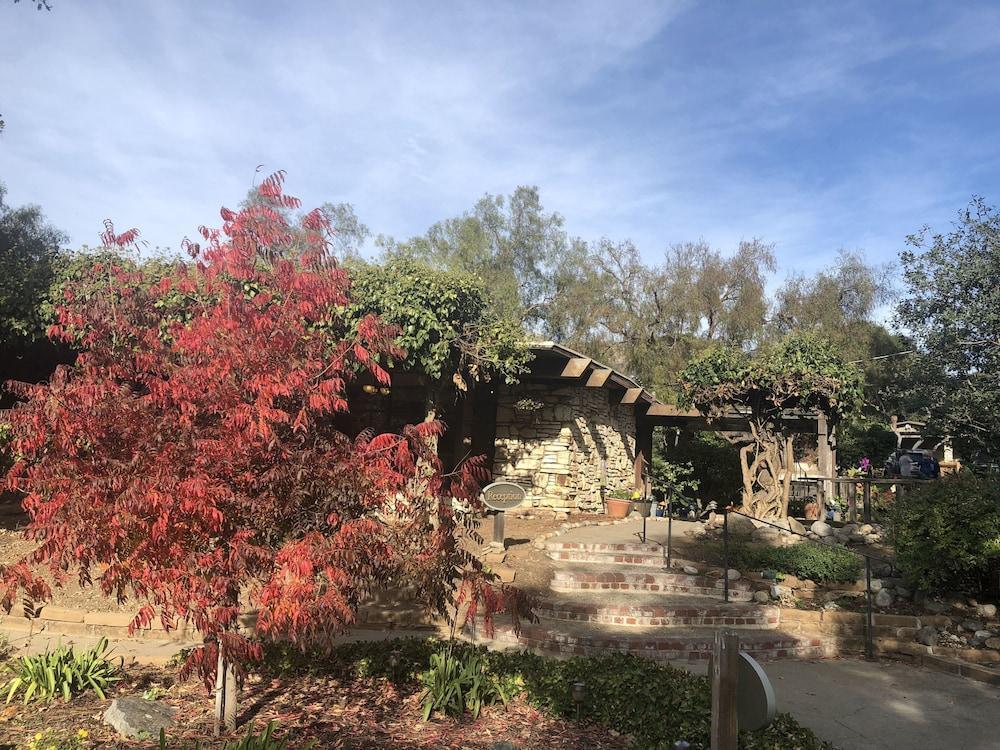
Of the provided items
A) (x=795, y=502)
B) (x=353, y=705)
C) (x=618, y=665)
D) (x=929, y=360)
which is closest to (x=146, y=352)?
(x=353, y=705)

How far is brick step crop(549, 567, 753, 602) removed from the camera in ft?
27.5

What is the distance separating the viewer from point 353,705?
473 centimetres

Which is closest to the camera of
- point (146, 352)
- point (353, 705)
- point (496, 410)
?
point (146, 352)

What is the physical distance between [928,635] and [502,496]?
5.03 metres

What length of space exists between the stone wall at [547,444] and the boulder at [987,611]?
733cm

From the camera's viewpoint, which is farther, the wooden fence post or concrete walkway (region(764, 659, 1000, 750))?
concrete walkway (region(764, 659, 1000, 750))

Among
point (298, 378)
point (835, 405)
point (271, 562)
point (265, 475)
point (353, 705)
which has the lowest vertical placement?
point (353, 705)

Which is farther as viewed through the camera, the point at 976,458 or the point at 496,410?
the point at 496,410

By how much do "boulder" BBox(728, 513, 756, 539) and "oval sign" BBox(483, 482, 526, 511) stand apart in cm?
337

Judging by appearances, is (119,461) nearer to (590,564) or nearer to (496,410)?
(590,564)

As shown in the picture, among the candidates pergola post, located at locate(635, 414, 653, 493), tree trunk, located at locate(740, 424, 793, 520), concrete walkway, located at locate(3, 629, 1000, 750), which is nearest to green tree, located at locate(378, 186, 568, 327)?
pergola post, located at locate(635, 414, 653, 493)

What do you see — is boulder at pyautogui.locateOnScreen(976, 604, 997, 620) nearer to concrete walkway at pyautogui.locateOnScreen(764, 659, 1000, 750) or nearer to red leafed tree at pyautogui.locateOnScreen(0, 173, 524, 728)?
concrete walkway at pyautogui.locateOnScreen(764, 659, 1000, 750)

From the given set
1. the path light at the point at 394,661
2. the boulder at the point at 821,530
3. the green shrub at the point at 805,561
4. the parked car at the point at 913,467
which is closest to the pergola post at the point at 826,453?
the boulder at the point at 821,530

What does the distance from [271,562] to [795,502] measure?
13.8 m
